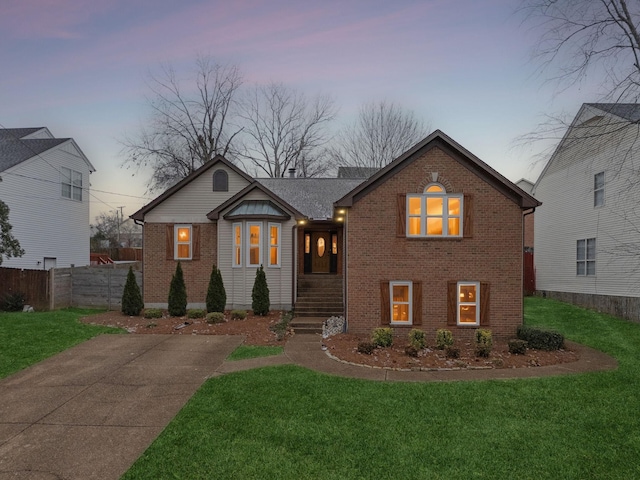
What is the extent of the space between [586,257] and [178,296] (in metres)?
19.3

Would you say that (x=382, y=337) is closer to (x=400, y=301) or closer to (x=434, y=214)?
(x=400, y=301)

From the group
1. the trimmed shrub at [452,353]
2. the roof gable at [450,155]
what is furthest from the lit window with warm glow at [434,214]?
the trimmed shrub at [452,353]

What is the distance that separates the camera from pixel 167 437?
5633 mm

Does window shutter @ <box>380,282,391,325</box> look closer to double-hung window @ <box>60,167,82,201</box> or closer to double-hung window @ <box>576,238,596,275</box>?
double-hung window @ <box>576,238,596,275</box>

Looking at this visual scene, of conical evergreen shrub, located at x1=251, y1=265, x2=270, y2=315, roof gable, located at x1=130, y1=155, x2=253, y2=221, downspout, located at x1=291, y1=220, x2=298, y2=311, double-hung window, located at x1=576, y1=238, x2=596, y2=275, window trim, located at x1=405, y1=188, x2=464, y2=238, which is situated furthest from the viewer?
double-hung window, located at x1=576, y1=238, x2=596, y2=275

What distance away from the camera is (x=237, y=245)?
55.1 ft

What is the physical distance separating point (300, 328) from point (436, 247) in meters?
5.29

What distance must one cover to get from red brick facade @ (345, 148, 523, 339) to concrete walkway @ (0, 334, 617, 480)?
2249 millimetres

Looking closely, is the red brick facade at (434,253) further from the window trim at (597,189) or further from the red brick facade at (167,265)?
the window trim at (597,189)

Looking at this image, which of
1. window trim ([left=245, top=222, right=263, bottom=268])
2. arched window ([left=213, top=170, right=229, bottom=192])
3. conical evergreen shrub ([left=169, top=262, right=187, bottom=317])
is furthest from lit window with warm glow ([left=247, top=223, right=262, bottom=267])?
conical evergreen shrub ([left=169, top=262, right=187, bottom=317])

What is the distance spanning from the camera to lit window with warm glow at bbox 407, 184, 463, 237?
12617 mm

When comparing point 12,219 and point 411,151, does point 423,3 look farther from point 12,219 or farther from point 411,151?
point 12,219

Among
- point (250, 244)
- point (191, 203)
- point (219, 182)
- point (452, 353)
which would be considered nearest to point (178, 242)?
point (191, 203)

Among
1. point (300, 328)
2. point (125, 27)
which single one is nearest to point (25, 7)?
point (125, 27)
